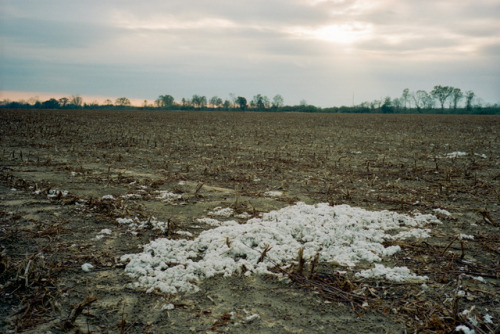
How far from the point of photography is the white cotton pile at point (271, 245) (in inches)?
146

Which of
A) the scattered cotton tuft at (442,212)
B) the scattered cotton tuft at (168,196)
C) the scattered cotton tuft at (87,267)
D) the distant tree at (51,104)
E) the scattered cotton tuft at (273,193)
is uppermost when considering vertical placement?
the distant tree at (51,104)

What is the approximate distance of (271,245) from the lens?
429 cm

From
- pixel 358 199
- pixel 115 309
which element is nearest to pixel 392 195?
pixel 358 199

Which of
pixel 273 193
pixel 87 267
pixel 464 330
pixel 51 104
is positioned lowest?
pixel 464 330

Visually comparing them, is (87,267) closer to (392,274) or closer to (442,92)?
(392,274)

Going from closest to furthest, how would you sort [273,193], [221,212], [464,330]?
[464,330], [221,212], [273,193]

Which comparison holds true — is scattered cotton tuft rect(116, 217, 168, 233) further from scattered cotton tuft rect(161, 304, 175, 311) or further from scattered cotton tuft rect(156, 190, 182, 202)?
scattered cotton tuft rect(161, 304, 175, 311)

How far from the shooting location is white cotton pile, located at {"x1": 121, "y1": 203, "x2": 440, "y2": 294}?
370 centimetres

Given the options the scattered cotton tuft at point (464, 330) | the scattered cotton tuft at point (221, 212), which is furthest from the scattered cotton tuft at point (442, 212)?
the scattered cotton tuft at point (221, 212)

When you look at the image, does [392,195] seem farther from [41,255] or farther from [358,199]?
[41,255]

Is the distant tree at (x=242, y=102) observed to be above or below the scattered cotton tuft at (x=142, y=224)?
above

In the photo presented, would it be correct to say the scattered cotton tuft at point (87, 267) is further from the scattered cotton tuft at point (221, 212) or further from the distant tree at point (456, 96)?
the distant tree at point (456, 96)

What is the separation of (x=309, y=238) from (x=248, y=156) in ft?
25.2

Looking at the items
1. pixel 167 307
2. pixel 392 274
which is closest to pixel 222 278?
pixel 167 307
